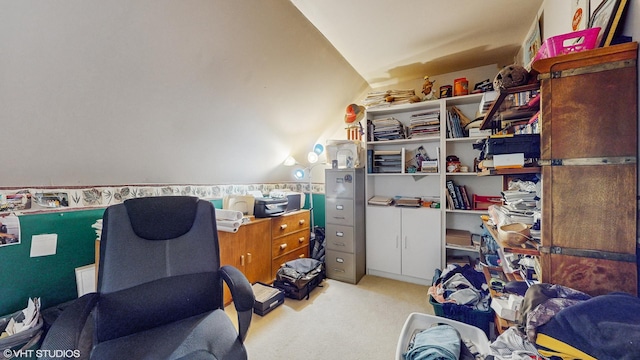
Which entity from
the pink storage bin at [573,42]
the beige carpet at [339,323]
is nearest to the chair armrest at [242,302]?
the beige carpet at [339,323]

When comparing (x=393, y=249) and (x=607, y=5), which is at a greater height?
(x=607, y=5)

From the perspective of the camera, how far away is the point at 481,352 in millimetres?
1259

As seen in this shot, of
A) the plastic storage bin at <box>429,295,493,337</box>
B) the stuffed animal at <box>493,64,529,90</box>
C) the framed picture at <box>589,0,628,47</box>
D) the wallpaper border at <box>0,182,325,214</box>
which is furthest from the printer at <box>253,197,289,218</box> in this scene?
the framed picture at <box>589,0,628,47</box>

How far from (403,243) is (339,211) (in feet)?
2.62

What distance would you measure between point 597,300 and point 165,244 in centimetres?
171

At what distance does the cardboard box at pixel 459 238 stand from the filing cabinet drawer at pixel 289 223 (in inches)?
66.1

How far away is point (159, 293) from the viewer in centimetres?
114

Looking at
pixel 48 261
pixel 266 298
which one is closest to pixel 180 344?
pixel 266 298

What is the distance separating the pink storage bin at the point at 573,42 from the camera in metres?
0.95

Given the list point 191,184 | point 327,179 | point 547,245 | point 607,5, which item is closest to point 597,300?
point 547,245

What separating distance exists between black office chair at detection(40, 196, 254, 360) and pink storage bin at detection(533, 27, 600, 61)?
5.58ft

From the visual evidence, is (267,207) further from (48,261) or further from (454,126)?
(454,126)

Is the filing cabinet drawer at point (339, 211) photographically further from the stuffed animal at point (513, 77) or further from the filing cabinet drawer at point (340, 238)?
the stuffed animal at point (513, 77)

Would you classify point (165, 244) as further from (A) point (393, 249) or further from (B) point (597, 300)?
(A) point (393, 249)
